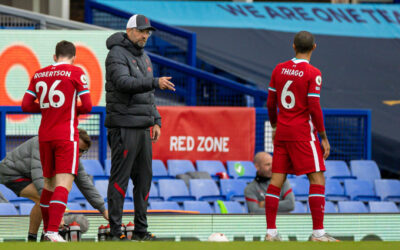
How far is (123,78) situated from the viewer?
5.92m

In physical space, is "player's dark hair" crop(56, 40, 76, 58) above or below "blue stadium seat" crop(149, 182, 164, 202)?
above

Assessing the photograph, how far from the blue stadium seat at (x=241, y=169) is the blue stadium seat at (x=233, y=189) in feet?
2.50

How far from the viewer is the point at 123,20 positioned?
1477 centimetres

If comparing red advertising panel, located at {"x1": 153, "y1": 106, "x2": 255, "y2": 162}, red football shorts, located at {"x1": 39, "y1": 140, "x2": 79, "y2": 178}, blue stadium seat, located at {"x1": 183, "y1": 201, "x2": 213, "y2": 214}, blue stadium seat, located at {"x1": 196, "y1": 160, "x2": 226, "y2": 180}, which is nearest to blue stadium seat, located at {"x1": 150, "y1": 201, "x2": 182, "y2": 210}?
blue stadium seat, located at {"x1": 183, "y1": 201, "x2": 213, "y2": 214}

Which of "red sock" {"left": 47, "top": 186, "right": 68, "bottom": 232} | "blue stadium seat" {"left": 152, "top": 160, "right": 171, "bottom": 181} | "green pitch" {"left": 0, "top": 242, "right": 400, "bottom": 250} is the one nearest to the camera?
"green pitch" {"left": 0, "top": 242, "right": 400, "bottom": 250}

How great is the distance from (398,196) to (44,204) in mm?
6447

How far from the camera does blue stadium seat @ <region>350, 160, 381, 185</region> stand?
11.8 metres

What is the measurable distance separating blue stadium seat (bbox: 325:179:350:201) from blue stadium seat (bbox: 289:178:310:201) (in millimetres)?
308

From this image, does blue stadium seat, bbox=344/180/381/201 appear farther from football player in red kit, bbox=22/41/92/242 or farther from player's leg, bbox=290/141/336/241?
football player in red kit, bbox=22/41/92/242

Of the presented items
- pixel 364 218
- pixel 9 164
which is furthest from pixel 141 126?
pixel 364 218

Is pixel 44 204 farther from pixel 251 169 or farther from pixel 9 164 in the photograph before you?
pixel 251 169

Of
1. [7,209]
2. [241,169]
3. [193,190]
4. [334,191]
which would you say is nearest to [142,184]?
[7,209]

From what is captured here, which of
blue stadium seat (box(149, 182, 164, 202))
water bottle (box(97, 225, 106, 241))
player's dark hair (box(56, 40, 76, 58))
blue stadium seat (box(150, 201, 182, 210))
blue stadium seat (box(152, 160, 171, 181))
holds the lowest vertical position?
water bottle (box(97, 225, 106, 241))

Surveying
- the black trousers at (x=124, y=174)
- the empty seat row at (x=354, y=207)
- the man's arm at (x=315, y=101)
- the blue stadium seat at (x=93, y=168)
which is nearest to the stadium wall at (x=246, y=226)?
the black trousers at (x=124, y=174)
